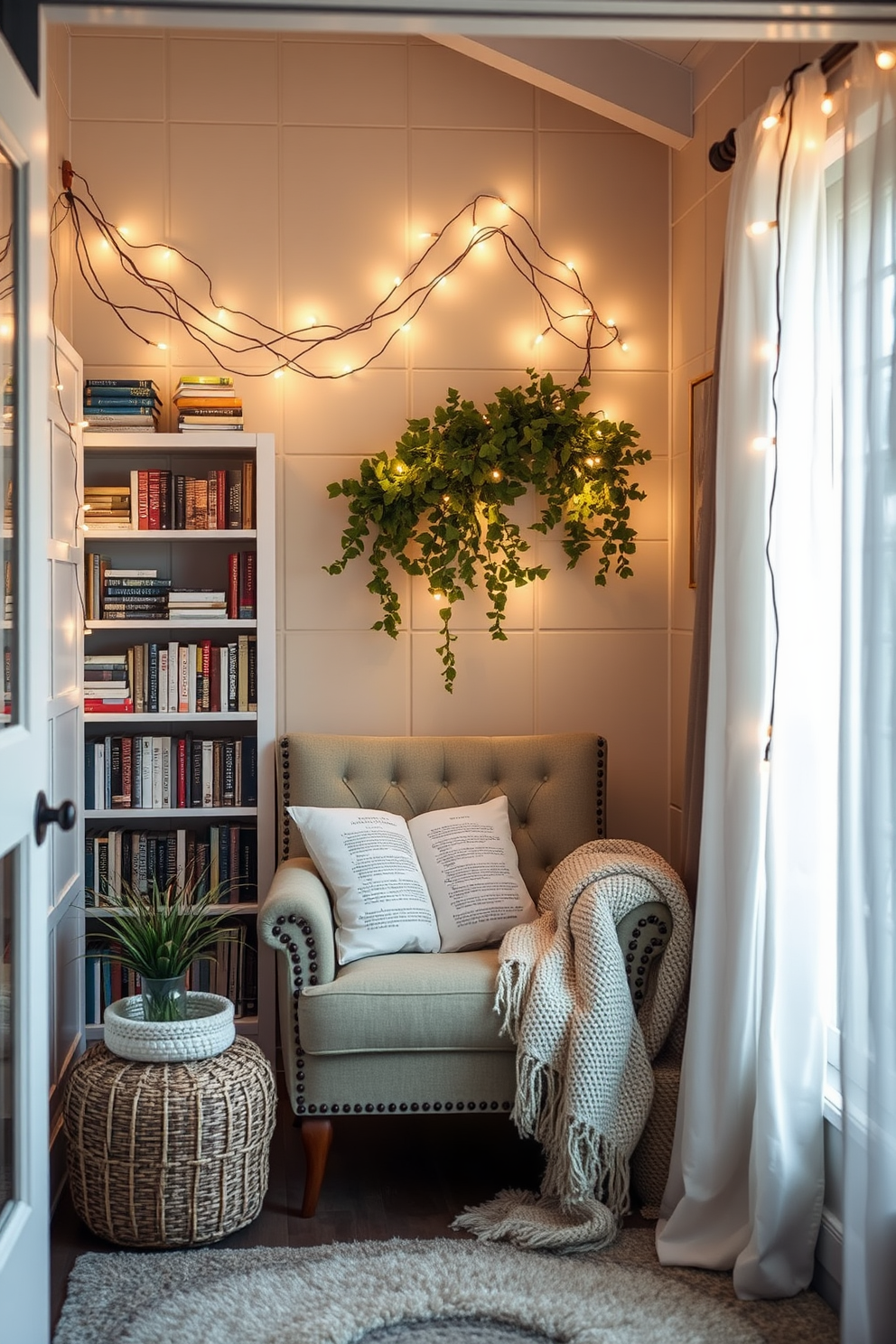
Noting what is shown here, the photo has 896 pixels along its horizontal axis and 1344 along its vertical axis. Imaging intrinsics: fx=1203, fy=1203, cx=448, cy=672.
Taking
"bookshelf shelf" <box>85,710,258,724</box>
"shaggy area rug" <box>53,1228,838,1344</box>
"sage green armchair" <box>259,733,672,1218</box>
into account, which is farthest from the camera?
"bookshelf shelf" <box>85,710,258,724</box>

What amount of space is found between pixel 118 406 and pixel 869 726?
2.32 meters

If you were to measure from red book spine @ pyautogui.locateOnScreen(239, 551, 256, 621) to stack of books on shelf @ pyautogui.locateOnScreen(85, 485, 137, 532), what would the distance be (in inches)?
13.1

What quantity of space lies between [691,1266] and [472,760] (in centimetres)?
148

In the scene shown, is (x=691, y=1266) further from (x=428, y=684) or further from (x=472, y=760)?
(x=428, y=684)

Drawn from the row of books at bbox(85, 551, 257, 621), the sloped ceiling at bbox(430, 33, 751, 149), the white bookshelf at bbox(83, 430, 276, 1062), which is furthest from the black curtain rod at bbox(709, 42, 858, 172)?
the row of books at bbox(85, 551, 257, 621)

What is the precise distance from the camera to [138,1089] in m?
2.62

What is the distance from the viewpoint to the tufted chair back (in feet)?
11.4

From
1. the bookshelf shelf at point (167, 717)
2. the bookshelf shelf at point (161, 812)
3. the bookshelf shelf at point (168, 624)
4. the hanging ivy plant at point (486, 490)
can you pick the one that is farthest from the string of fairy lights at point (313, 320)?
the bookshelf shelf at point (161, 812)

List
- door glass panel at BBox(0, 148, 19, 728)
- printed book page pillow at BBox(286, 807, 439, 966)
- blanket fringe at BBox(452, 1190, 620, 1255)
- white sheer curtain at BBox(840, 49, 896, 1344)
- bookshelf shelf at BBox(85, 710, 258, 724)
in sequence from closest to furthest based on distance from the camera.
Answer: door glass panel at BBox(0, 148, 19, 728)
white sheer curtain at BBox(840, 49, 896, 1344)
blanket fringe at BBox(452, 1190, 620, 1255)
printed book page pillow at BBox(286, 807, 439, 966)
bookshelf shelf at BBox(85, 710, 258, 724)

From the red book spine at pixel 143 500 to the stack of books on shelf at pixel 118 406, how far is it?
13cm

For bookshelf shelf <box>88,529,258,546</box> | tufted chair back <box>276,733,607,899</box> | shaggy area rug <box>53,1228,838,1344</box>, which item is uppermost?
bookshelf shelf <box>88,529,258,546</box>

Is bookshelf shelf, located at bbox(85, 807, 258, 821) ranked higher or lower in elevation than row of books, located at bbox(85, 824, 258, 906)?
higher

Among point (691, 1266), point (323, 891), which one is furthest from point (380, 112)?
point (691, 1266)

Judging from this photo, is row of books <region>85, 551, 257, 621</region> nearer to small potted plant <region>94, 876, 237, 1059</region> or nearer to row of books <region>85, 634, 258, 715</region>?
row of books <region>85, 634, 258, 715</region>
